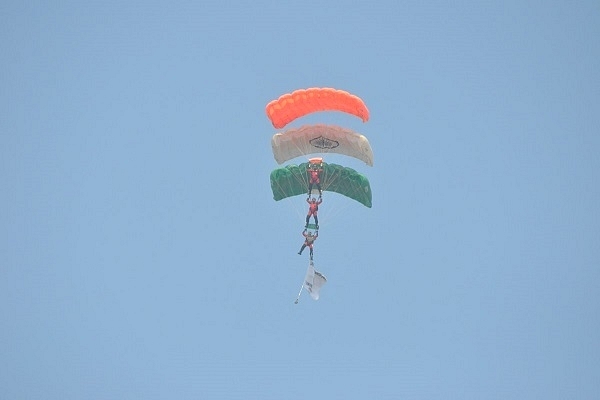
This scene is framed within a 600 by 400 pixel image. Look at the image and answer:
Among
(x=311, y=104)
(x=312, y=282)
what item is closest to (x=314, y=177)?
(x=311, y=104)

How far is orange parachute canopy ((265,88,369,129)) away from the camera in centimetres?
4059

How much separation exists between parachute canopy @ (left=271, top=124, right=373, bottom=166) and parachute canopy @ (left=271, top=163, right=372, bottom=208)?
1.87 feet

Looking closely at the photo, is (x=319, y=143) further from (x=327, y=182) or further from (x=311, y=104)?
(x=311, y=104)

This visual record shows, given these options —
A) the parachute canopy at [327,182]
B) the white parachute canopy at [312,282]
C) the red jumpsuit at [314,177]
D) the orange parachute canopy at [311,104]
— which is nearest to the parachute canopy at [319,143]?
the parachute canopy at [327,182]

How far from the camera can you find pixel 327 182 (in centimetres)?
4322

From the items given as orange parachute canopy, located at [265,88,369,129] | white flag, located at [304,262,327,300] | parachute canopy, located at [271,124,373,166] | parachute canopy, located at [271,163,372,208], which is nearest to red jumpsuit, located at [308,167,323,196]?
parachute canopy, located at [271,163,372,208]

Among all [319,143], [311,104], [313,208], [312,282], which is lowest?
[312,282]

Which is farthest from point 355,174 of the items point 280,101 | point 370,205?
point 280,101

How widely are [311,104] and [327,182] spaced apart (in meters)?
3.68

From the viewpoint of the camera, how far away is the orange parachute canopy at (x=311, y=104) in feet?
133

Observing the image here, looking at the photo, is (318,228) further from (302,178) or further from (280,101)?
(280,101)

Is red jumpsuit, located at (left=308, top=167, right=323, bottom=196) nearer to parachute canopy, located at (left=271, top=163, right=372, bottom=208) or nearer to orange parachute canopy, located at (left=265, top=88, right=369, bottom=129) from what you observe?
parachute canopy, located at (left=271, top=163, right=372, bottom=208)

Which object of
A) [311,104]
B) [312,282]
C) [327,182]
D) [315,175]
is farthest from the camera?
[327,182]

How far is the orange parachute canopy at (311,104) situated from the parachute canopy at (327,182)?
7.91 ft
